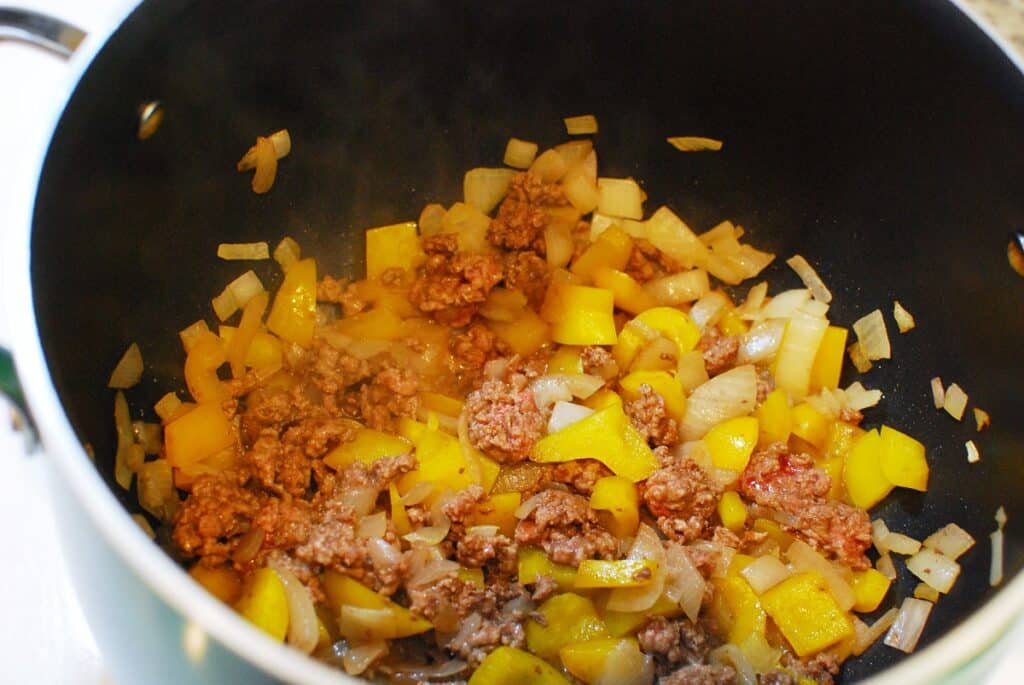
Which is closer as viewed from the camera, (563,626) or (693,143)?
(563,626)

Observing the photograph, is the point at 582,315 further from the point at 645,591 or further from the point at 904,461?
the point at 904,461

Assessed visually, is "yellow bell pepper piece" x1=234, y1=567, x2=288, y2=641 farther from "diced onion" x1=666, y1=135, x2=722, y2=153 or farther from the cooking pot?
"diced onion" x1=666, y1=135, x2=722, y2=153

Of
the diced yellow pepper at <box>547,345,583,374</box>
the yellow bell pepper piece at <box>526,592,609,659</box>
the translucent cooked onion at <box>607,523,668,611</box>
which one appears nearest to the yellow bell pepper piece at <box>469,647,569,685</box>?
the yellow bell pepper piece at <box>526,592,609,659</box>

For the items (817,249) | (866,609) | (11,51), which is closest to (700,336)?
(817,249)

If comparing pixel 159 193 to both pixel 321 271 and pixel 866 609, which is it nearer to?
pixel 321 271

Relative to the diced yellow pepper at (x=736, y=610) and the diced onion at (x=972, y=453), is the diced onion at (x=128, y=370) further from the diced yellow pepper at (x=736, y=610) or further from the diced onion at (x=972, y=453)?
the diced onion at (x=972, y=453)

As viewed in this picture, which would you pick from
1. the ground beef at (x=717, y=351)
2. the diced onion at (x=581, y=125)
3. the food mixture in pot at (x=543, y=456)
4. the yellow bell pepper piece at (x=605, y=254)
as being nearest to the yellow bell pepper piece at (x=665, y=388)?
the food mixture in pot at (x=543, y=456)

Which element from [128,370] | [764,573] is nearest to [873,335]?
[764,573]
